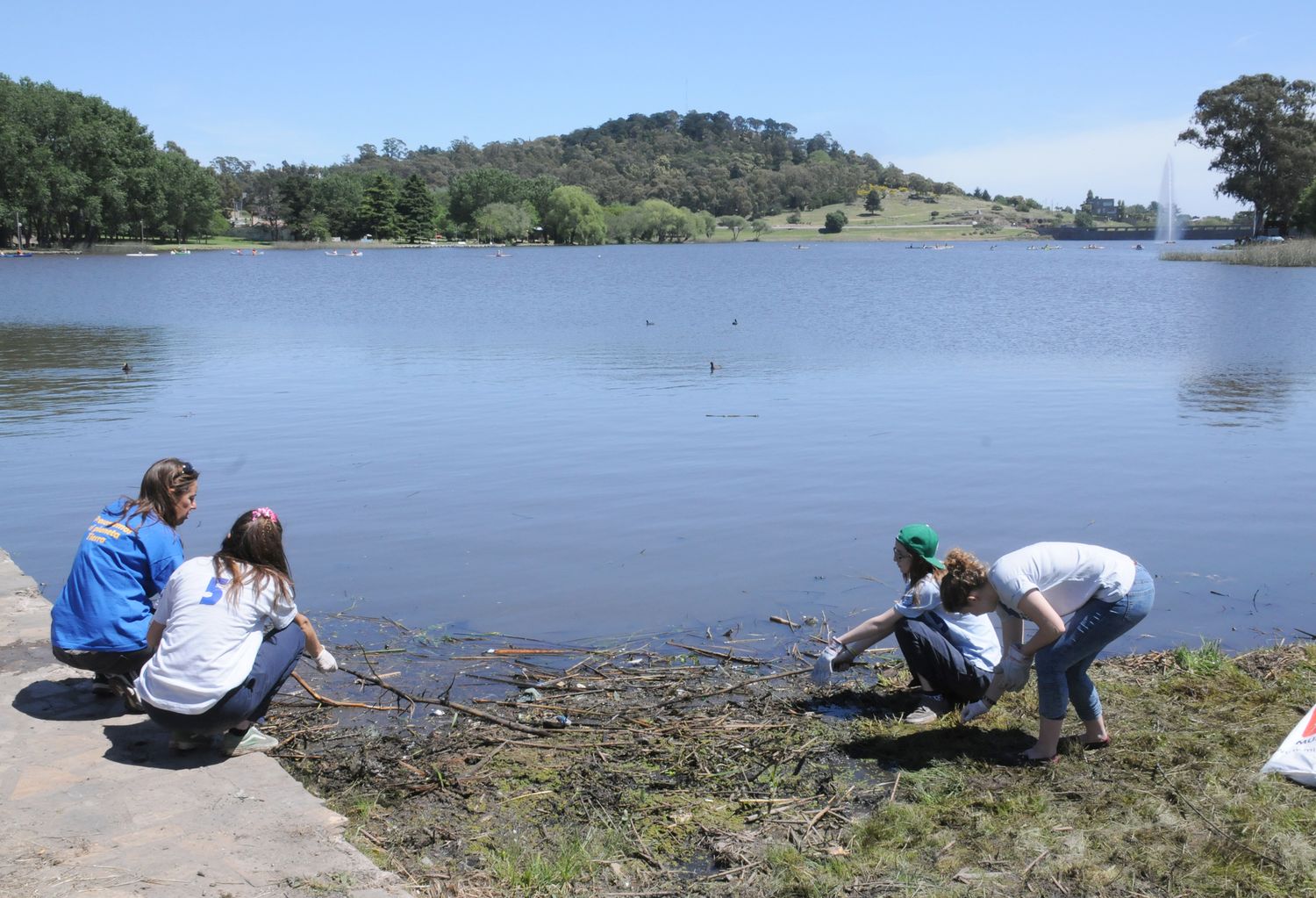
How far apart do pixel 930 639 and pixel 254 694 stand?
364 cm

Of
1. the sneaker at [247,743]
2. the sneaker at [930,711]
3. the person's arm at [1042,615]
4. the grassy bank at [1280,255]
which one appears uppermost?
the grassy bank at [1280,255]

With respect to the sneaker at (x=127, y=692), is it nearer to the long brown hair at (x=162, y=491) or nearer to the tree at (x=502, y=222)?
the long brown hair at (x=162, y=491)

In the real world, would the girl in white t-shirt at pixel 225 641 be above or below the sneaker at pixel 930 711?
above

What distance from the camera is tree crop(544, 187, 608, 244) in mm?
155500

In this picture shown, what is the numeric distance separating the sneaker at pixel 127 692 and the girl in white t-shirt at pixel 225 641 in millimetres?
503

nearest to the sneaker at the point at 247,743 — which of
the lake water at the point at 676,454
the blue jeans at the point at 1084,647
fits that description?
the lake water at the point at 676,454

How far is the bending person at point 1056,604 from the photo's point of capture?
520cm

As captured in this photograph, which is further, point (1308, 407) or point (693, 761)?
point (1308, 407)

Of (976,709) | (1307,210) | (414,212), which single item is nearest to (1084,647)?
(976,709)

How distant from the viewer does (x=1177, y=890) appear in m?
4.13

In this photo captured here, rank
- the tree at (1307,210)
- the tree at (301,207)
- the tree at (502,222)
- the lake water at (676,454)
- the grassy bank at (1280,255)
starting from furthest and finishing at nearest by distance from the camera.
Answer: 1. the tree at (502,222)
2. the tree at (301,207)
3. the tree at (1307,210)
4. the grassy bank at (1280,255)
5. the lake water at (676,454)

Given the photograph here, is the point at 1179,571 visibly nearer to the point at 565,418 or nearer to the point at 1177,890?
the point at 1177,890

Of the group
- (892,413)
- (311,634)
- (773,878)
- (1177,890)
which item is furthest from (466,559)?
(892,413)

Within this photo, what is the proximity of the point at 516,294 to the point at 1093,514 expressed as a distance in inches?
1662
